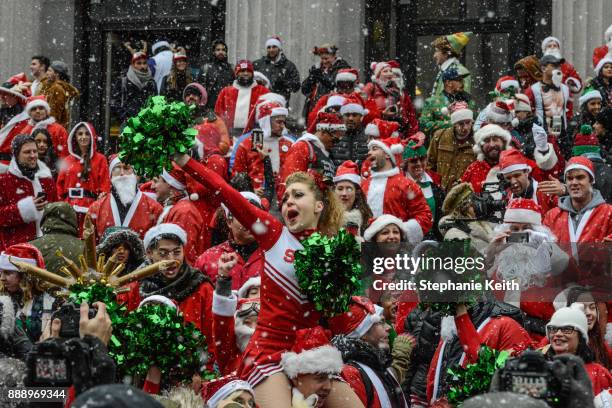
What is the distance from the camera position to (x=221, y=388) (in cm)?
672

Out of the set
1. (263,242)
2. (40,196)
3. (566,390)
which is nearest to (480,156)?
(40,196)

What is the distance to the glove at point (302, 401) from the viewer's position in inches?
269

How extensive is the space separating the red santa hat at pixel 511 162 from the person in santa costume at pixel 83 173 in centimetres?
383

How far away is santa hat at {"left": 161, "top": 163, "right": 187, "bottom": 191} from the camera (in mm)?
11836

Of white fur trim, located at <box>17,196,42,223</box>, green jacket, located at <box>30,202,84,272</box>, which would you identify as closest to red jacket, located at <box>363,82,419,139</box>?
white fur trim, located at <box>17,196,42,223</box>

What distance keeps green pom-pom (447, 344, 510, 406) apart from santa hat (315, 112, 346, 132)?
6.37m

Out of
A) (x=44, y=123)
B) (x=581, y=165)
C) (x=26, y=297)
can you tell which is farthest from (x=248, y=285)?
(x=44, y=123)

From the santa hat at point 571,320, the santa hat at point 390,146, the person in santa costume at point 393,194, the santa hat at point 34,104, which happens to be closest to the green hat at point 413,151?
the santa hat at point 390,146

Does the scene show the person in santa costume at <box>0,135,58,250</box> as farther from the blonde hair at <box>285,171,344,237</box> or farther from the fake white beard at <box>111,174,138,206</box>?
the blonde hair at <box>285,171,344,237</box>

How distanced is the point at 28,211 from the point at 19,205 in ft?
0.34

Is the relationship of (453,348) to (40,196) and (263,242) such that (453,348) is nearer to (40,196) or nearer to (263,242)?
(263,242)

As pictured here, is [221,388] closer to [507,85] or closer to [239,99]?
[507,85]

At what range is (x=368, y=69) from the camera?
61.5ft

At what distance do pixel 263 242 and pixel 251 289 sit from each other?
145 cm
